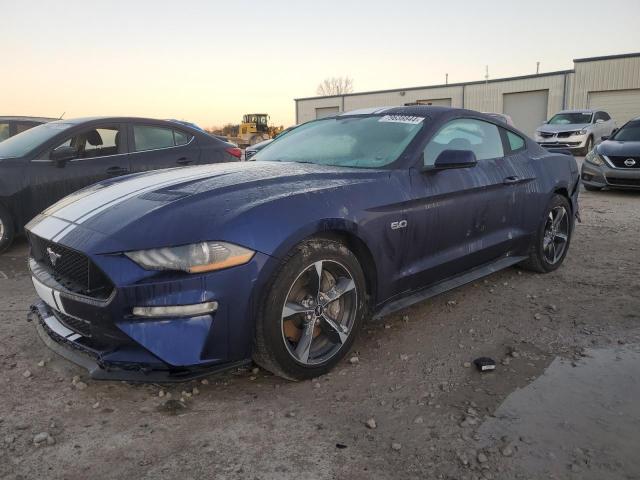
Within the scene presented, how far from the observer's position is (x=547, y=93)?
98.7 feet

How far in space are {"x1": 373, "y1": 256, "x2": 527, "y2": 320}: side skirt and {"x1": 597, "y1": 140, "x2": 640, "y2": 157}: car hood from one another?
20.9ft

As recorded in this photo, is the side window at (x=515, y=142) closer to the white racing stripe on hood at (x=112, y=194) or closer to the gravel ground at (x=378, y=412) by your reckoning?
the gravel ground at (x=378, y=412)

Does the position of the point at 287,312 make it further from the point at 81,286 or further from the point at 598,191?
the point at 598,191

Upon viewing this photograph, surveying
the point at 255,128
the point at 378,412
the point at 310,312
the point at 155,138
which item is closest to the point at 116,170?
the point at 155,138

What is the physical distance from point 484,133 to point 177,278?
2.77m

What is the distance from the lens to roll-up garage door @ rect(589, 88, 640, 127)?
26969 millimetres

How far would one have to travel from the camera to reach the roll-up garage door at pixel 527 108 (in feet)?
100

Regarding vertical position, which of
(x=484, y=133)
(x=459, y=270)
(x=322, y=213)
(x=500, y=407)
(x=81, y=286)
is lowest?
(x=500, y=407)

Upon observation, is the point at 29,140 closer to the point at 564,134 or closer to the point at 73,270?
the point at 73,270

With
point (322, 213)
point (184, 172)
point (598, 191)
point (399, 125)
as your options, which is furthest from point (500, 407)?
point (598, 191)

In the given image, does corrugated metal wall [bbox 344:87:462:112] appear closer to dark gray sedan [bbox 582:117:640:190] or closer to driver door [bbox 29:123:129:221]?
dark gray sedan [bbox 582:117:640:190]

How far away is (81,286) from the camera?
2.39 metres

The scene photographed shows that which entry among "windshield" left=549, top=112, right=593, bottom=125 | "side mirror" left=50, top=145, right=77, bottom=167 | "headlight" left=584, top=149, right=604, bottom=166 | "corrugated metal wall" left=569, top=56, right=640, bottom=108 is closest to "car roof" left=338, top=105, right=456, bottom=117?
"side mirror" left=50, top=145, right=77, bottom=167

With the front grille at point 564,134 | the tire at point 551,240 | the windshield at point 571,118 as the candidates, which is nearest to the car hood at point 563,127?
the front grille at point 564,134
